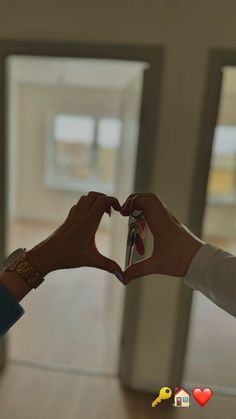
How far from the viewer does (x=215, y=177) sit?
16.7 feet

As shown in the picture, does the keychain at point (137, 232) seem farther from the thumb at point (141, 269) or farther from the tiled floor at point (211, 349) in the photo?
the tiled floor at point (211, 349)

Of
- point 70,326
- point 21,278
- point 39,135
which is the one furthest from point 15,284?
point 39,135

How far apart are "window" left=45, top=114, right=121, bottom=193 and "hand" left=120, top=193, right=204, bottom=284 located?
4465 millimetres

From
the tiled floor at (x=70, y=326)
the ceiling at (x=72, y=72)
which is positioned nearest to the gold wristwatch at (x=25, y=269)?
the tiled floor at (x=70, y=326)

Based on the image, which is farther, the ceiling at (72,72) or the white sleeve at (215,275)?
the ceiling at (72,72)

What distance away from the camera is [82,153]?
5355 mm

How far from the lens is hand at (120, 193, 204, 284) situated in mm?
656

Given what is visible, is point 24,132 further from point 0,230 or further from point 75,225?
point 75,225

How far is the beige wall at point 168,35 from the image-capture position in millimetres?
1580

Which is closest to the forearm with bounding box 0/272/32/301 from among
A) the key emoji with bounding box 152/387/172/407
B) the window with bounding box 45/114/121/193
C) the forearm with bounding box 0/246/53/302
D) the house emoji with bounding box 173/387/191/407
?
the forearm with bounding box 0/246/53/302

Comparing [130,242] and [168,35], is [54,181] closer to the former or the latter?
[168,35]

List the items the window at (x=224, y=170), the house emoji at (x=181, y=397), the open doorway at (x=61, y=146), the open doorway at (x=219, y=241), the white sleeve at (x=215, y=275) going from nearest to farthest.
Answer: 1. the white sleeve at (x=215, y=275)
2. the house emoji at (x=181, y=397)
3. the open doorway at (x=219, y=241)
4. the open doorway at (x=61, y=146)
5. the window at (x=224, y=170)

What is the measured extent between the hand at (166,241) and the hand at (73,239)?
0.08 m

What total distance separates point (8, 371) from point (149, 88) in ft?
5.92
